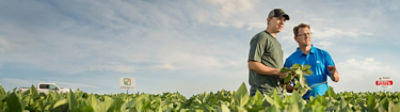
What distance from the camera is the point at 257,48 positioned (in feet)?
14.2

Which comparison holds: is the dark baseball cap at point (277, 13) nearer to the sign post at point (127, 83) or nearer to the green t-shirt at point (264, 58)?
the green t-shirt at point (264, 58)

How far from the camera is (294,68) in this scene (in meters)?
3.99

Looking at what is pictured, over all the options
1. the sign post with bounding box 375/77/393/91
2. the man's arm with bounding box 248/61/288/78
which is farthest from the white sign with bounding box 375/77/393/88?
the man's arm with bounding box 248/61/288/78

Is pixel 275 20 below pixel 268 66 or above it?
above

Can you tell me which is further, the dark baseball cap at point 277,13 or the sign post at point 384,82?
the sign post at point 384,82

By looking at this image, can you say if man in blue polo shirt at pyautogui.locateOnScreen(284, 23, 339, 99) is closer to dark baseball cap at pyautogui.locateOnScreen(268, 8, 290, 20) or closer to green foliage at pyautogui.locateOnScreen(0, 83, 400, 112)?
dark baseball cap at pyautogui.locateOnScreen(268, 8, 290, 20)

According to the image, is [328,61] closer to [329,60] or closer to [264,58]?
[329,60]

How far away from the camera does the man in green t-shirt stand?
4.23 meters

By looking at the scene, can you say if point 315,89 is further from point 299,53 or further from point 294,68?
point 294,68

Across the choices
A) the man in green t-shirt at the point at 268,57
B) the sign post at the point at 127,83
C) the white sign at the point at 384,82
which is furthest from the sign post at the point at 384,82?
the man in green t-shirt at the point at 268,57

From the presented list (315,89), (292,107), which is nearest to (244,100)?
(292,107)

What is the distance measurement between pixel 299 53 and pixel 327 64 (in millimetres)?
512

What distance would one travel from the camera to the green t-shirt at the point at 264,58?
4.34 metres

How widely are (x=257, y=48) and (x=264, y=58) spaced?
285mm
